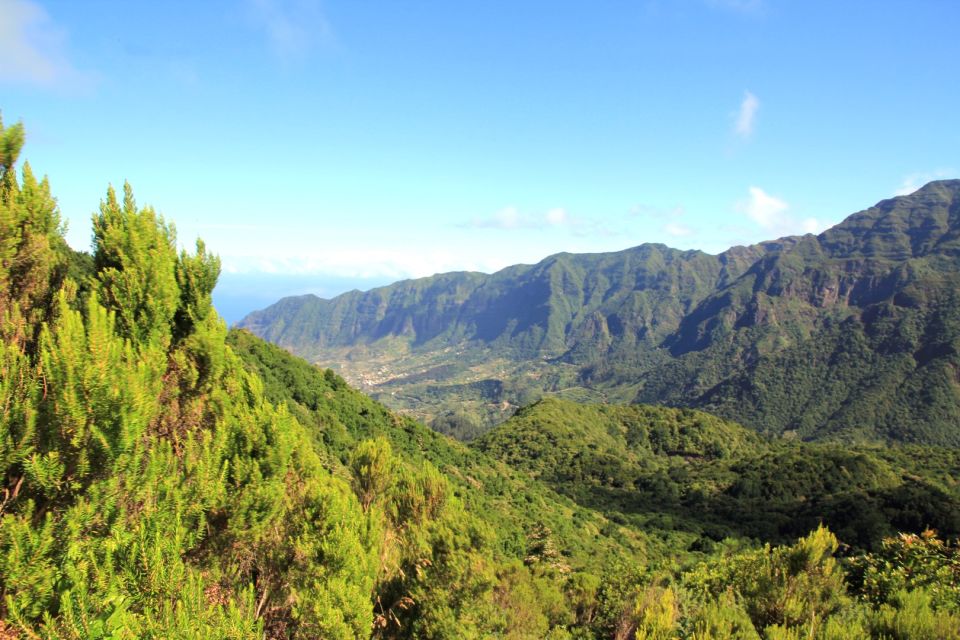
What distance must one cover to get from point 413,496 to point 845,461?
395ft

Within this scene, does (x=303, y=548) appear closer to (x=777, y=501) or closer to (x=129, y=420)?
(x=129, y=420)

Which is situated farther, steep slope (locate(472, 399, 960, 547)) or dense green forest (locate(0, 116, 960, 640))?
steep slope (locate(472, 399, 960, 547))

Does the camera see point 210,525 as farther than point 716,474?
No

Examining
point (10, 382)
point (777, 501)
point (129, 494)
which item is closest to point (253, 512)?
point (129, 494)

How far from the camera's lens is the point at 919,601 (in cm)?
1359

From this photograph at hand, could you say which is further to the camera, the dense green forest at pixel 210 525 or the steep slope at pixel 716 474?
the steep slope at pixel 716 474

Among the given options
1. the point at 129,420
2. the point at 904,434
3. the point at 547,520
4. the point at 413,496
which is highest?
the point at 129,420

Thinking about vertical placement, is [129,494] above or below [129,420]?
below

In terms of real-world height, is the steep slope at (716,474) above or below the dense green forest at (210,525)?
below

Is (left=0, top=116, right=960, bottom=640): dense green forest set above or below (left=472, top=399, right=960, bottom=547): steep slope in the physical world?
above

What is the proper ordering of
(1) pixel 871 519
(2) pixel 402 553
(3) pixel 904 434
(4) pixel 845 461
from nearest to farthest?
(2) pixel 402 553 < (1) pixel 871 519 < (4) pixel 845 461 < (3) pixel 904 434

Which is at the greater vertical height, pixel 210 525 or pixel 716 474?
pixel 210 525

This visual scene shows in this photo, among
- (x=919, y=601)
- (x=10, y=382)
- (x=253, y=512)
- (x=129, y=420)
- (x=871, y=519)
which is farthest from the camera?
(x=871, y=519)

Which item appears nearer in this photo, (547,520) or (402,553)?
(402,553)
